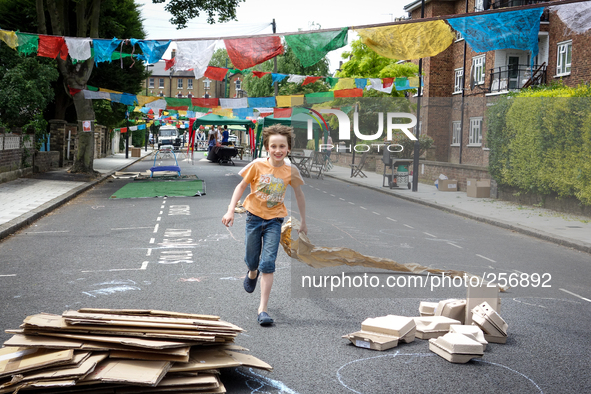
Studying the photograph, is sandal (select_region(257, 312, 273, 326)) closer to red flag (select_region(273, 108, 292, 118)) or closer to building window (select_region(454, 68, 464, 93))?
red flag (select_region(273, 108, 292, 118))

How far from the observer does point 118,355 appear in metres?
3.74

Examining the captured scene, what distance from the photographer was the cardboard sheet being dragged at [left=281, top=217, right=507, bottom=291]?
21.5 feet

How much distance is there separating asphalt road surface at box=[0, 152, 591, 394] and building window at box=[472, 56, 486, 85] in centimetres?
2456

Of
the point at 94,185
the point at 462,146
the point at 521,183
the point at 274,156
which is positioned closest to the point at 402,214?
the point at 521,183

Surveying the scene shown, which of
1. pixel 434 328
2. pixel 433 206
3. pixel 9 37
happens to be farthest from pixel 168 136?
pixel 434 328

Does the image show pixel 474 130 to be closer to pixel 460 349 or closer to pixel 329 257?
pixel 329 257

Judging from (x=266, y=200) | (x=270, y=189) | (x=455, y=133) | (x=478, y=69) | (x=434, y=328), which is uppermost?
(x=478, y=69)

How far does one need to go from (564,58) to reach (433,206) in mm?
18191

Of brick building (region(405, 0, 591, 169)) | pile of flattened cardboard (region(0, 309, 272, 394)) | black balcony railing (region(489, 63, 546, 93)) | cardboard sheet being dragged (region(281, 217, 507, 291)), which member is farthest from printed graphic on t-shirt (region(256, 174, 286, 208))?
black balcony railing (region(489, 63, 546, 93))

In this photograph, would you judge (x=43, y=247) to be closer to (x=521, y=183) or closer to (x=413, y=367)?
(x=413, y=367)

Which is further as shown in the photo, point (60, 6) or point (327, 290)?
point (60, 6)

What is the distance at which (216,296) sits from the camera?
6.37m

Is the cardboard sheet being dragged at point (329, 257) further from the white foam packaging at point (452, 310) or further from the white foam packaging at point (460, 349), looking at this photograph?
the white foam packaging at point (460, 349)

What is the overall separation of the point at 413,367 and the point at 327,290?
2.49m
